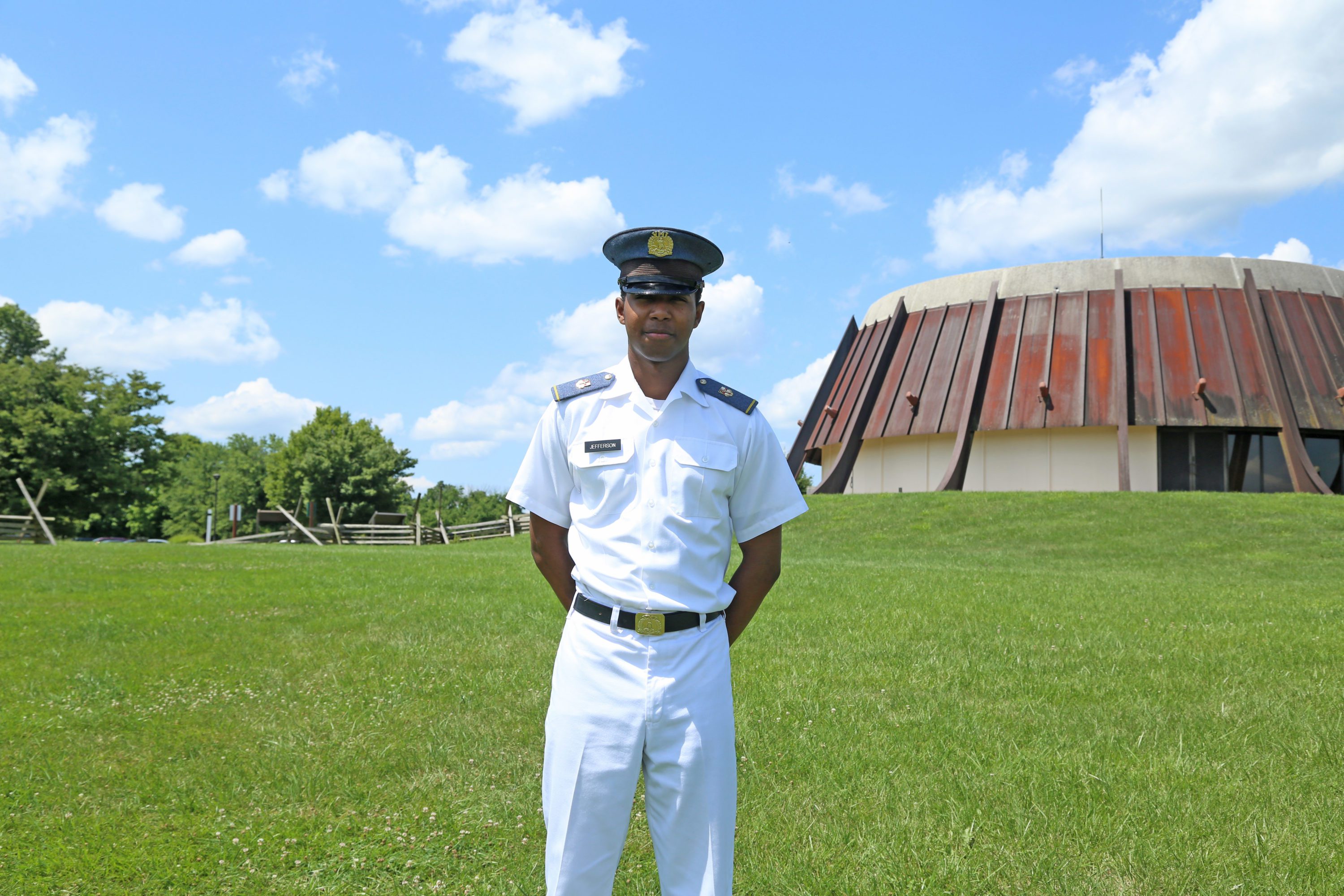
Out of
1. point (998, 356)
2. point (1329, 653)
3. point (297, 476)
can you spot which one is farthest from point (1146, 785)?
point (297, 476)

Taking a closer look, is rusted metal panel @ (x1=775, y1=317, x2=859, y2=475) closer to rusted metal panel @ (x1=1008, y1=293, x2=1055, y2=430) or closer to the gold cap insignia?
rusted metal panel @ (x1=1008, y1=293, x2=1055, y2=430)

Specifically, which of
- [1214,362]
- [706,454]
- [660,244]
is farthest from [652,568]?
[1214,362]

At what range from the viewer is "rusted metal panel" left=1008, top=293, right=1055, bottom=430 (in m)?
34.0

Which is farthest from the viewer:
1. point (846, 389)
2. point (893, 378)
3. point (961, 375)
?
point (846, 389)

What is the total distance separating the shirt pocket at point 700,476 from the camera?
3.18 m

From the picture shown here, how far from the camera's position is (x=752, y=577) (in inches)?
135

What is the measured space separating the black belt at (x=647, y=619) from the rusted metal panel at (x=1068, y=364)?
3323 cm

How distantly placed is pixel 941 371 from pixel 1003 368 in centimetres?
245

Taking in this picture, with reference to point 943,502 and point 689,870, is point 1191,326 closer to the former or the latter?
point 943,502

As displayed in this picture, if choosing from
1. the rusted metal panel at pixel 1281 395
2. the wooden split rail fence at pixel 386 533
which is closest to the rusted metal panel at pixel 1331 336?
the rusted metal panel at pixel 1281 395

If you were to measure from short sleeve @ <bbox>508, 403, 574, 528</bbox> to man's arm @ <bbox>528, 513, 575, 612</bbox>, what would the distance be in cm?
5

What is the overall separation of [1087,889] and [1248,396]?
3442 cm

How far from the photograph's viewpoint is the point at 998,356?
1416 inches

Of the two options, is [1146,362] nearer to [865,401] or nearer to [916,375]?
[916,375]
